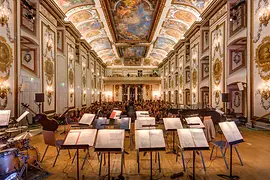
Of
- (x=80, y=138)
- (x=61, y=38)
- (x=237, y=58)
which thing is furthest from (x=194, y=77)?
(x=80, y=138)

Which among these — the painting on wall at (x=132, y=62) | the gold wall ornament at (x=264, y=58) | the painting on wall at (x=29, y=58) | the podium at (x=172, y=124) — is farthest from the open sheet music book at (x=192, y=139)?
the painting on wall at (x=132, y=62)

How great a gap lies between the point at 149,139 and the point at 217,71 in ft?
36.4

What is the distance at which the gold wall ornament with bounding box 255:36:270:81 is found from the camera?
30.6 feet

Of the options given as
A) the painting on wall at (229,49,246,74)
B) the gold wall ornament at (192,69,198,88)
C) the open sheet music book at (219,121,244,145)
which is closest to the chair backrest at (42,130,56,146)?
the open sheet music book at (219,121,244,145)

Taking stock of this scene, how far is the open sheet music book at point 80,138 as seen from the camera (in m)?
4.04

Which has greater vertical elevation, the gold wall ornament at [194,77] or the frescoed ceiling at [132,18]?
the frescoed ceiling at [132,18]

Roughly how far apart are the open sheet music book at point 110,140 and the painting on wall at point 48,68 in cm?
929

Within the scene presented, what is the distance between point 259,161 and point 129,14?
15411mm

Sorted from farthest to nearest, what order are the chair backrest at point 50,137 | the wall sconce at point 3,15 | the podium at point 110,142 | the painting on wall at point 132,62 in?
the painting on wall at point 132,62 < the wall sconce at point 3,15 < the chair backrest at point 50,137 < the podium at point 110,142

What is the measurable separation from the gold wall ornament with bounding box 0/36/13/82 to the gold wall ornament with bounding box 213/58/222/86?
480 inches

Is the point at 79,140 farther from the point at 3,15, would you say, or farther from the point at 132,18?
the point at 132,18

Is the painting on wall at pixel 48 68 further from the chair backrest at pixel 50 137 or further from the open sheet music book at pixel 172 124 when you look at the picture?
the open sheet music book at pixel 172 124

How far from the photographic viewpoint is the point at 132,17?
18.2m

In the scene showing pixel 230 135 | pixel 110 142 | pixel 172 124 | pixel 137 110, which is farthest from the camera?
pixel 137 110
